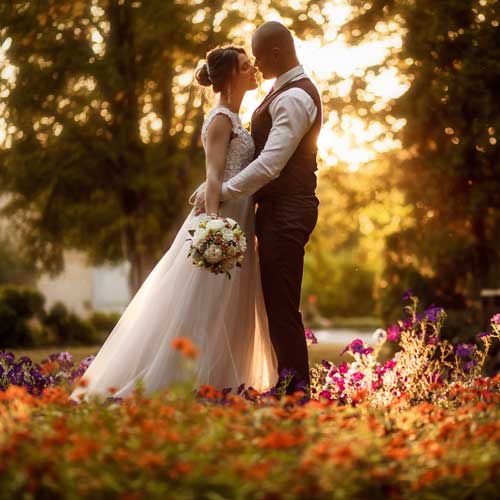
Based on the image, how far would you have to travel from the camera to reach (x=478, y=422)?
165 inches

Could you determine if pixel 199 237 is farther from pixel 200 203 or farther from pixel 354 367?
pixel 354 367

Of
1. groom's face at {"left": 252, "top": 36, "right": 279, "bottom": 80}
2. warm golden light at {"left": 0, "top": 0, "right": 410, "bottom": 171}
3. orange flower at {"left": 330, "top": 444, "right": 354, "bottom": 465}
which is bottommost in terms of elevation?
orange flower at {"left": 330, "top": 444, "right": 354, "bottom": 465}

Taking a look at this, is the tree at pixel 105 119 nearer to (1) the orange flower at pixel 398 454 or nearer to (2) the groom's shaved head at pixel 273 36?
(2) the groom's shaved head at pixel 273 36

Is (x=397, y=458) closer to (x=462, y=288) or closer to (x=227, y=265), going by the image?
(x=227, y=265)

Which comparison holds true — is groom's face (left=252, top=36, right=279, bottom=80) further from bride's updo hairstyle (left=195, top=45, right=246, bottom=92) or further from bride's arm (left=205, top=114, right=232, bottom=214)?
bride's arm (left=205, top=114, right=232, bottom=214)

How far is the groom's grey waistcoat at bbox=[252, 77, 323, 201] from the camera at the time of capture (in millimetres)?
5234

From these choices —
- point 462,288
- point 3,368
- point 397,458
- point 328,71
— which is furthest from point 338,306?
point 397,458

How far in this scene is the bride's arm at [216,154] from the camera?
16.9 feet

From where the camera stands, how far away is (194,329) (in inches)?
206

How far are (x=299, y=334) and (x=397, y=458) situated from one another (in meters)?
2.12

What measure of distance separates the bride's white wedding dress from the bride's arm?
0.05m

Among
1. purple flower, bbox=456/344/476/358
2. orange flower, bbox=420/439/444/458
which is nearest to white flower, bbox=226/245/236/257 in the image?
orange flower, bbox=420/439/444/458

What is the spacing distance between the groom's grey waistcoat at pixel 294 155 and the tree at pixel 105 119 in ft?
18.5

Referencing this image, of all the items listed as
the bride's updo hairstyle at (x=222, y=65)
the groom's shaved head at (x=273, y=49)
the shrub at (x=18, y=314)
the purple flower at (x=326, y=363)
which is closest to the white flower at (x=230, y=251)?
the bride's updo hairstyle at (x=222, y=65)
